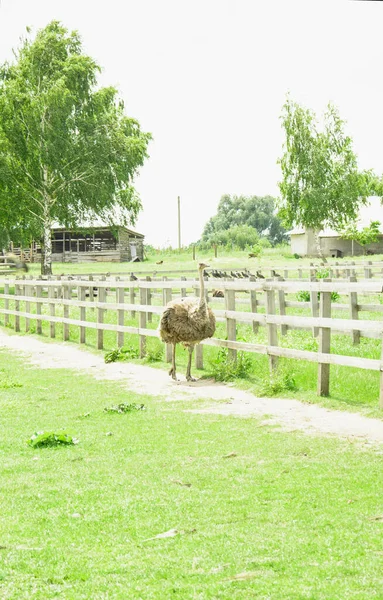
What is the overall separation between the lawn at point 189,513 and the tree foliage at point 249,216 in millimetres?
131525

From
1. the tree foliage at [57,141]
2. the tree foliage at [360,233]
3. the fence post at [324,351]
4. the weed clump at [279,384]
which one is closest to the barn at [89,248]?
the tree foliage at [360,233]

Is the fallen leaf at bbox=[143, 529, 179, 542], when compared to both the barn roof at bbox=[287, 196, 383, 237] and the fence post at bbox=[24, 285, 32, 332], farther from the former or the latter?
the barn roof at bbox=[287, 196, 383, 237]

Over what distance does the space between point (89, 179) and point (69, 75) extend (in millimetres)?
5412

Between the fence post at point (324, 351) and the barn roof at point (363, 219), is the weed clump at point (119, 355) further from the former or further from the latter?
the barn roof at point (363, 219)

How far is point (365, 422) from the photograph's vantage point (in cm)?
909

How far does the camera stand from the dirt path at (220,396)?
894 centimetres

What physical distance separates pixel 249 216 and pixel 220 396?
132362mm

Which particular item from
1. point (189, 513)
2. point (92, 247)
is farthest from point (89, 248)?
point (189, 513)

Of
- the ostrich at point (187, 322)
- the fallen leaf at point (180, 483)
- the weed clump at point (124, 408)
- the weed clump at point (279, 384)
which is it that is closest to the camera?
the fallen leaf at point (180, 483)

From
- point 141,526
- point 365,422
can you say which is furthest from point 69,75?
point 141,526

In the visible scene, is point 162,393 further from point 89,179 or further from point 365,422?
point 89,179

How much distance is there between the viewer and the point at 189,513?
590cm

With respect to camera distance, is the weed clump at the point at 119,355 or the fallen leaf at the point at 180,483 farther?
the weed clump at the point at 119,355

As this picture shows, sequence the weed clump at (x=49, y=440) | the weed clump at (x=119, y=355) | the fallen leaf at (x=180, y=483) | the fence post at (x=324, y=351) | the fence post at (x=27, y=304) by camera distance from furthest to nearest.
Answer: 1. the fence post at (x=27, y=304)
2. the weed clump at (x=119, y=355)
3. the fence post at (x=324, y=351)
4. the weed clump at (x=49, y=440)
5. the fallen leaf at (x=180, y=483)
